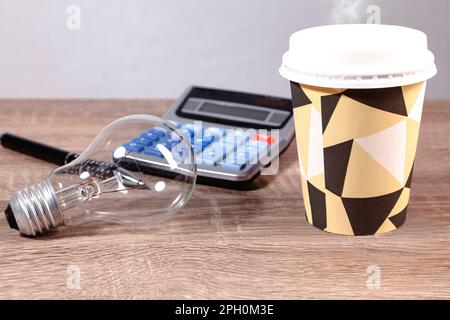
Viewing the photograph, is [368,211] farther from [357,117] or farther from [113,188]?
[113,188]

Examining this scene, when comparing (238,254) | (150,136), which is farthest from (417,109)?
(150,136)

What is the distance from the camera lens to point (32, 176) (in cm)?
80

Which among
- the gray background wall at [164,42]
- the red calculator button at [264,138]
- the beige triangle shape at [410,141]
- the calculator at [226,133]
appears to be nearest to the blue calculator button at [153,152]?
the calculator at [226,133]

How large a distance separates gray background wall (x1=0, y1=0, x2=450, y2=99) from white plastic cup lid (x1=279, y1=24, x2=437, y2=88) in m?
0.55

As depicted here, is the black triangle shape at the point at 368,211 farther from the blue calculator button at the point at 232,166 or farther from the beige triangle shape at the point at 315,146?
the blue calculator button at the point at 232,166

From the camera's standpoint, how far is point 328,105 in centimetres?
61

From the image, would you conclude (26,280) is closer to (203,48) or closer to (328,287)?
(328,287)

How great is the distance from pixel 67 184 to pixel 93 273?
112 millimetres

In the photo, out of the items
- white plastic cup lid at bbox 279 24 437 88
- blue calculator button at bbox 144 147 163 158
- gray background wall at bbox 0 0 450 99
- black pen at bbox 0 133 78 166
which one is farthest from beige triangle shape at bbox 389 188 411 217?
gray background wall at bbox 0 0 450 99

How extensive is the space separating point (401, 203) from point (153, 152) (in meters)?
0.23

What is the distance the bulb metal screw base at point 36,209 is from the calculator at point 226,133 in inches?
3.9

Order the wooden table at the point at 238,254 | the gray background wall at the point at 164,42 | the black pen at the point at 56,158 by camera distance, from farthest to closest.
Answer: the gray background wall at the point at 164,42
the black pen at the point at 56,158
the wooden table at the point at 238,254

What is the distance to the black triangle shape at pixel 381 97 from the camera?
0.60 metres
